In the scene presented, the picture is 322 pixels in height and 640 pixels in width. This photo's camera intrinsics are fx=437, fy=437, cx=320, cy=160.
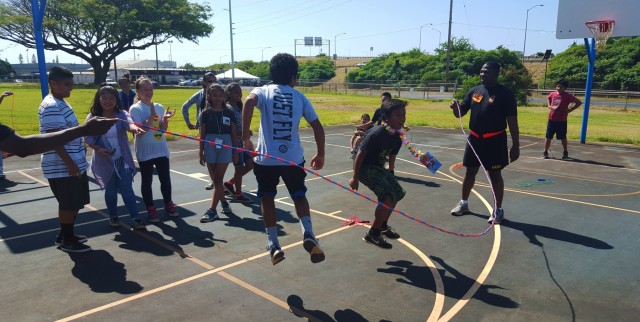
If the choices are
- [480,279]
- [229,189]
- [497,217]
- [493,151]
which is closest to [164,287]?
[480,279]

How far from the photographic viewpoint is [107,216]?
7.15 metres

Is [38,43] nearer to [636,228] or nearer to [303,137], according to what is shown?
[303,137]

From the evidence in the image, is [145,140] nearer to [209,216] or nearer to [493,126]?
[209,216]

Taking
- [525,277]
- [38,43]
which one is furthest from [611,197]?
[38,43]

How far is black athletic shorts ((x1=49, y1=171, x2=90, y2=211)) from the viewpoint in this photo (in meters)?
5.24

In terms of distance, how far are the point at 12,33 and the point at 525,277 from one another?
75074mm

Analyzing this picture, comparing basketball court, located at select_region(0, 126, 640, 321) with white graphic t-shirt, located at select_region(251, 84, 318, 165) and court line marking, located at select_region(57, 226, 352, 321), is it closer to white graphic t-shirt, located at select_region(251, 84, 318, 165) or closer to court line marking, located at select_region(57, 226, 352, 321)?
court line marking, located at select_region(57, 226, 352, 321)

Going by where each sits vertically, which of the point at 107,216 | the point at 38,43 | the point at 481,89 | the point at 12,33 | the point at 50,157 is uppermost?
the point at 12,33

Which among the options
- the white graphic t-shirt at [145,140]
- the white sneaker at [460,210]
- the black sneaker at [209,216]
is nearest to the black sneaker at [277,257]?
the black sneaker at [209,216]

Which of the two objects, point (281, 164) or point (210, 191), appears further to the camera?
point (210, 191)

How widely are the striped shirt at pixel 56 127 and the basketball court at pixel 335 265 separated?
1.11m

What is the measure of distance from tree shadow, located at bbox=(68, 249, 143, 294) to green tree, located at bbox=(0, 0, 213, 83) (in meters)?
64.4

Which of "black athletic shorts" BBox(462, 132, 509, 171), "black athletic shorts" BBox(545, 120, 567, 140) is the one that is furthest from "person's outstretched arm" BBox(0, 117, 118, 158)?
"black athletic shorts" BBox(545, 120, 567, 140)

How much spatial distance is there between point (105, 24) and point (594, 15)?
2559 inches
